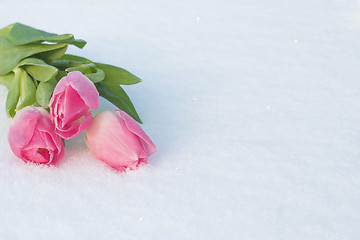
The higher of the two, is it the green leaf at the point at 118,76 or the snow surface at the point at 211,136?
the green leaf at the point at 118,76

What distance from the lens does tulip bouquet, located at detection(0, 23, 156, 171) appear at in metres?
0.57

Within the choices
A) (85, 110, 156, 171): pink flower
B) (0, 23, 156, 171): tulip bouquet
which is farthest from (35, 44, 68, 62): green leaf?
(85, 110, 156, 171): pink flower

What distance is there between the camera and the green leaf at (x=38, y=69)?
61 centimetres

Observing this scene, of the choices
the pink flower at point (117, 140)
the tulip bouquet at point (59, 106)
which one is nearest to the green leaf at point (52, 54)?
the tulip bouquet at point (59, 106)

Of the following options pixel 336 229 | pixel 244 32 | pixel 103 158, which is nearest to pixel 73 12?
pixel 244 32

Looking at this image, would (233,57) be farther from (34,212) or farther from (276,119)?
(34,212)

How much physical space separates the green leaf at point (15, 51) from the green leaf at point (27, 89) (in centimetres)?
3

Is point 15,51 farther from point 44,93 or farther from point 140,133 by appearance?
point 140,133

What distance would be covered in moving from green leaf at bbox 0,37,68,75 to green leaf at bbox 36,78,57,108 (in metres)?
0.06

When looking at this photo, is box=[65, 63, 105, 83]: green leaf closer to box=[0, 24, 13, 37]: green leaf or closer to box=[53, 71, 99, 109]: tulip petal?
box=[53, 71, 99, 109]: tulip petal

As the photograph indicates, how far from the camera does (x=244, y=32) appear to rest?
109 cm

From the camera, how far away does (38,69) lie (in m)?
0.63

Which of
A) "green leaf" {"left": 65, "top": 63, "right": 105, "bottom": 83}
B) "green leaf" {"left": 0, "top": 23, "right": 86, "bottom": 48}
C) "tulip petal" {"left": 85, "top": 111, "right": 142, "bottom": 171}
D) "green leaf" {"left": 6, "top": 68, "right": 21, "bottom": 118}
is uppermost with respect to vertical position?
"green leaf" {"left": 0, "top": 23, "right": 86, "bottom": 48}

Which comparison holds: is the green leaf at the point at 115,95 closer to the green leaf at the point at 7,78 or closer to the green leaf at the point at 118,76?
the green leaf at the point at 118,76
